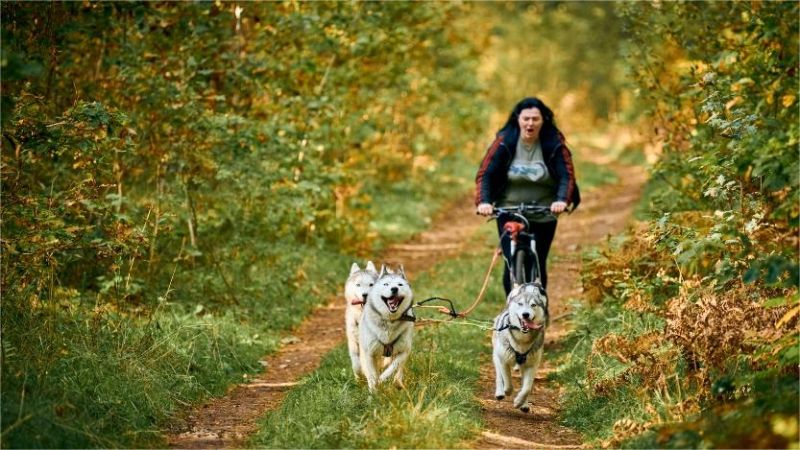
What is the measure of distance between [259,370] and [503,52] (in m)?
26.8

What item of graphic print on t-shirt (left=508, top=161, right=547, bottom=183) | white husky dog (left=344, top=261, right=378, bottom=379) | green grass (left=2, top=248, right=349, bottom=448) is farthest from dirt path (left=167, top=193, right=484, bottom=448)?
graphic print on t-shirt (left=508, top=161, right=547, bottom=183)

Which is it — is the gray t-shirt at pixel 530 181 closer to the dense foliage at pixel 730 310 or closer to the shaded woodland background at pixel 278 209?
the shaded woodland background at pixel 278 209

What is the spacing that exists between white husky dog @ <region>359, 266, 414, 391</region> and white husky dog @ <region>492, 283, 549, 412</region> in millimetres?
751

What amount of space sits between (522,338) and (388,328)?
1.05m

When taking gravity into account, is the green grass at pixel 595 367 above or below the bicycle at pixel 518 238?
below

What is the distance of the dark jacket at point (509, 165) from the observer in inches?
327

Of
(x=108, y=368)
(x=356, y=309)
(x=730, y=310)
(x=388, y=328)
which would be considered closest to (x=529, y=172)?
(x=356, y=309)

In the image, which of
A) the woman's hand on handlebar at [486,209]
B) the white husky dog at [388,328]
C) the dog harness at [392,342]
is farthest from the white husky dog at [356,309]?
the woman's hand on handlebar at [486,209]

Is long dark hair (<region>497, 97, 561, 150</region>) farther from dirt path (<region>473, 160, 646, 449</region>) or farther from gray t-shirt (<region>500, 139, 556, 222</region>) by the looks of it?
dirt path (<region>473, 160, 646, 449</region>)

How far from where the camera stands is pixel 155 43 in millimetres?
10867

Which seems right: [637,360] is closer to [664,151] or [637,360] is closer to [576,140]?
[664,151]

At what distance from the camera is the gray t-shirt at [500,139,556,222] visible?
27.4ft

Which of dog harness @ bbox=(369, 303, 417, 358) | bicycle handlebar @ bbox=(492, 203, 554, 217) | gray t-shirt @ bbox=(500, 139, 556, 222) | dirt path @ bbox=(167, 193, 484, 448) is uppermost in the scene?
gray t-shirt @ bbox=(500, 139, 556, 222)

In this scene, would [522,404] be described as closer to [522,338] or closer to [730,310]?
[522,338]
